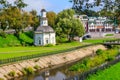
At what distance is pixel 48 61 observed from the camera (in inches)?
2734

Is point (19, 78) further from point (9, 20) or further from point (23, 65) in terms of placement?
point (9, 20)

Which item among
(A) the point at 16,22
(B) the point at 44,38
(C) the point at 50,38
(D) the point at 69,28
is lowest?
(C) the point at 50,38

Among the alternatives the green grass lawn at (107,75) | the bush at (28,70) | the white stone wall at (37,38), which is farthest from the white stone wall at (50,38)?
the green grass lawn at (107,75)

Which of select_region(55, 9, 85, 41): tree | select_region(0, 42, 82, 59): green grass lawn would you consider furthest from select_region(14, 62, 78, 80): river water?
select_region(55, 9, 85, 41): tree

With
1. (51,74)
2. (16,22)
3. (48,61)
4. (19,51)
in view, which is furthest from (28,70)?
(16,22)

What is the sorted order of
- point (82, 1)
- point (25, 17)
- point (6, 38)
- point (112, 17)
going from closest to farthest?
point (82, 1) → point (112, 17) → point (6, 38) → point (25, 17)

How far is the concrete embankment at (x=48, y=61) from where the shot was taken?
5436 centimetres

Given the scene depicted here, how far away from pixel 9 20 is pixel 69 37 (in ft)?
82.1

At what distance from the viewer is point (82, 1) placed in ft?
78.8

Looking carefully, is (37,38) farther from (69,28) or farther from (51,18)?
(51,18)

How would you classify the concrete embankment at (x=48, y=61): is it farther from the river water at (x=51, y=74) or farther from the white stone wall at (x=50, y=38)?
the white stone wall at (x=50, y=38)

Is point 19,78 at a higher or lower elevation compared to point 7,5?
lower

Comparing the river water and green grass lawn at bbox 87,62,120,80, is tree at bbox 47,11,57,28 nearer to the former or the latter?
Answer: the river water

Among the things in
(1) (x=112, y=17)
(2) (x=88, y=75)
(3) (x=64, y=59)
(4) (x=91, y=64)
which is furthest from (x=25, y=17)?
(1) (x=112, y=17)
